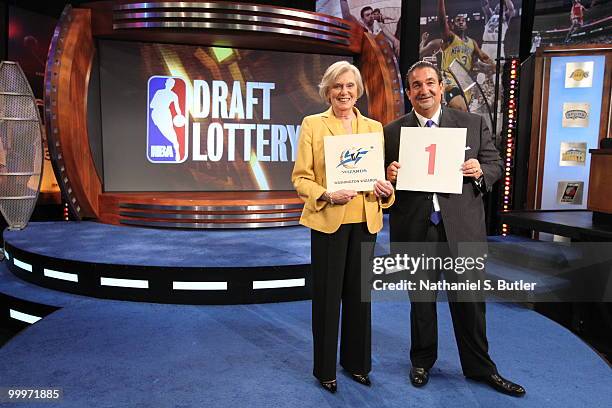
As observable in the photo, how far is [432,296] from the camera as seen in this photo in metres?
2.22

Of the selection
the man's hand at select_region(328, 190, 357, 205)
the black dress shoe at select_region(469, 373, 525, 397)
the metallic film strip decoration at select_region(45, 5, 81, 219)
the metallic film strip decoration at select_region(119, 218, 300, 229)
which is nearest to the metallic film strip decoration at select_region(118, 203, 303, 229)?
the metallic film strip decoration at select_region(119, 218, 300, 229)

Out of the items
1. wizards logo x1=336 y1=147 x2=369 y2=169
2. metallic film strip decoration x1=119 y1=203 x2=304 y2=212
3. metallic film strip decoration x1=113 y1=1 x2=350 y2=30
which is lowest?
metallic film strip decoration x1=119 y1=203 x2=304 y2=212

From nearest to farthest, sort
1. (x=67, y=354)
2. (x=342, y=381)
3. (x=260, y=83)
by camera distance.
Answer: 1. (x=342, y=381)
2. (x=67, y=354)
3. (x=260, y=83)

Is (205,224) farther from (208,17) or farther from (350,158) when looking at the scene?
(350,158)

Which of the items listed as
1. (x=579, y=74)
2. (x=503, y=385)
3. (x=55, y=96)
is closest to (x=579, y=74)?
(x=579, y=74)

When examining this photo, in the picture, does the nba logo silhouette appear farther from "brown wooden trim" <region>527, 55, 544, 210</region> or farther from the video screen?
"brown wooden trim" <region>527, 55, 544, 210</region>

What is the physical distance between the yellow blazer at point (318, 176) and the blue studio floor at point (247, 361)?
0.76m

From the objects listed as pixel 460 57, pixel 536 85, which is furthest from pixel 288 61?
pixel 460 57

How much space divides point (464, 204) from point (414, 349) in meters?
0.73

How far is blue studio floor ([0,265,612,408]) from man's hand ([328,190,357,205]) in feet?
2.81

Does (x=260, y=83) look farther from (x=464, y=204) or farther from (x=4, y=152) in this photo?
(x=464, y=204)

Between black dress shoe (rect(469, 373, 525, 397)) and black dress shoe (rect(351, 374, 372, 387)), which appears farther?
black dress shoe (rect(351, 374, 372, 387))

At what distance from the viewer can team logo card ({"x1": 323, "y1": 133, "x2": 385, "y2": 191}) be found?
Result: 2.03 metres

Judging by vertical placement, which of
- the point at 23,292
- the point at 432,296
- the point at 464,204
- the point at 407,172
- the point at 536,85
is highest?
the point at 536,85
